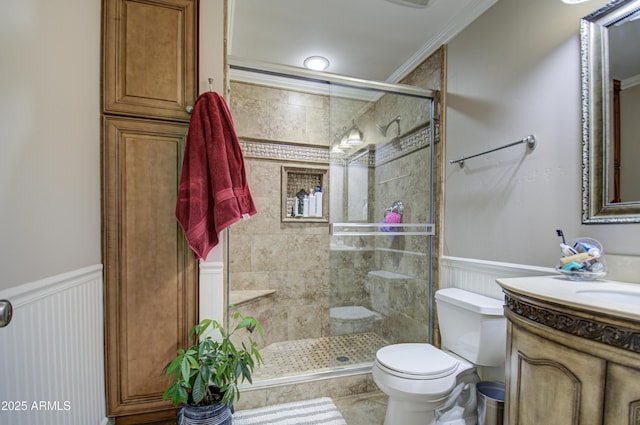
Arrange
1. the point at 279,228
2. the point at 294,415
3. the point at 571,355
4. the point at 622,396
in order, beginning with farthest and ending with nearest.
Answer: the point at 279,228, the point at 294,415, the point at 571,355, the point at 622,396

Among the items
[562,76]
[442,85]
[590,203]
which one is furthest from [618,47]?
[442,85]

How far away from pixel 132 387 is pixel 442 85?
2.61 meters

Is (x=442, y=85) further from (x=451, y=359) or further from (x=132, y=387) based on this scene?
(x=132, y=387)

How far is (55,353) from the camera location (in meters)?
1.00

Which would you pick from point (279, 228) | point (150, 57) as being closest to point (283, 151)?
point (279, 228)

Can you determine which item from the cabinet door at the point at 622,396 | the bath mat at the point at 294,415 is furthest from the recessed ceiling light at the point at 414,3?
the bath mat at the point at 294,415

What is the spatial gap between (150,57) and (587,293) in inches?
83.8

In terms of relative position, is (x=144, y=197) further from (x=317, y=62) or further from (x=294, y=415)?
(x=317, y=62)

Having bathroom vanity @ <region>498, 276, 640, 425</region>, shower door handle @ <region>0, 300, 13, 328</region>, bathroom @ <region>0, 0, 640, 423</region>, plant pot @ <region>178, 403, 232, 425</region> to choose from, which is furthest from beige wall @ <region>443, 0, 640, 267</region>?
shower door handle @ <region>0, 300, 13, 328</region>

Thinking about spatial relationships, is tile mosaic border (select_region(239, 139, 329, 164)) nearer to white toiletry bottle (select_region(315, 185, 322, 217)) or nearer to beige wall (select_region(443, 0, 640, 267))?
white toiletry bottle (select_region(315, 185, 322, 217))

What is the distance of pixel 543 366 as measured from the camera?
83 centimetres

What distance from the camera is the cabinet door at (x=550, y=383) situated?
708 mm

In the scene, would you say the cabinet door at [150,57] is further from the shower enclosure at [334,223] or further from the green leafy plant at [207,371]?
the green leafy plant at [207,371]

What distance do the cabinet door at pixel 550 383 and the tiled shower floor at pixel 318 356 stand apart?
1.30m
